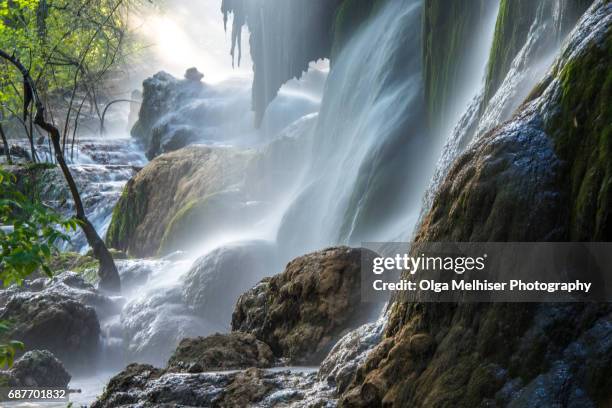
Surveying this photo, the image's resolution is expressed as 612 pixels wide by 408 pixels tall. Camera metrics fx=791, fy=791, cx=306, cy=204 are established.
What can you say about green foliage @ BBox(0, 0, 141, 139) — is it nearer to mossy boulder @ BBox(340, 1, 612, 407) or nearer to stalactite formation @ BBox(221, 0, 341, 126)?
stalactite formation @ BBox(221, 0, 341, 126)

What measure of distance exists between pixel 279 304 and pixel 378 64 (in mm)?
9310

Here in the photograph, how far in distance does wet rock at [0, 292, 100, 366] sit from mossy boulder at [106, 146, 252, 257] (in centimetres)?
659

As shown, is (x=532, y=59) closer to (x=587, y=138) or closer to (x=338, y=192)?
(x=587, y=138)

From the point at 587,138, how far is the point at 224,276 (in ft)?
39.1

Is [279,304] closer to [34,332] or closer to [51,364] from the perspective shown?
[51,364]

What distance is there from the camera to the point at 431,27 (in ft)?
44.1

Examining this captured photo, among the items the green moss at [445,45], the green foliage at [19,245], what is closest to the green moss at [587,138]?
the green foliage at [19,245]

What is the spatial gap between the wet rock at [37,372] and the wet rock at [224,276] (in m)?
3.93

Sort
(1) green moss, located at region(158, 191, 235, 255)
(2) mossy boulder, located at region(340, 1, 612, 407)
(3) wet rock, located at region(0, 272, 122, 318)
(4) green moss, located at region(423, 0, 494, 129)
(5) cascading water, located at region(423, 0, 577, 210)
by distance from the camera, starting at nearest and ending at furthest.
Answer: (2) mossy boulder, located at region(340, 1, 612, 407) → (5) cascading water, located at region(423, 0, 577, 210) → (4) green moss, located at region(423, 0, 494, 129) → (3) wet rock, located at region(0, 272, 122, 318) → (1) green moss, located at region(158, 191, 235, 255)

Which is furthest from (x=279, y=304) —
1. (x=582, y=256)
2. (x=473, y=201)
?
(x=582, y=256)

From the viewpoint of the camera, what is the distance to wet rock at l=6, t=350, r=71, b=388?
10852 mm

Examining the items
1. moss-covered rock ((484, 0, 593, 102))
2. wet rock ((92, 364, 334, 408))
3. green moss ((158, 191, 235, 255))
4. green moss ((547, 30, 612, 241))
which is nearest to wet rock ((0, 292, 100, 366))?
green moss ((158, 191, 235, 255))

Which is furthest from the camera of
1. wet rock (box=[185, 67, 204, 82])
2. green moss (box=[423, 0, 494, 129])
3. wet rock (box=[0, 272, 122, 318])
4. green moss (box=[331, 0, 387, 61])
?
wet rock (box=[185, 67, 204, 82])

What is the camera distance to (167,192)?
2341 cm
